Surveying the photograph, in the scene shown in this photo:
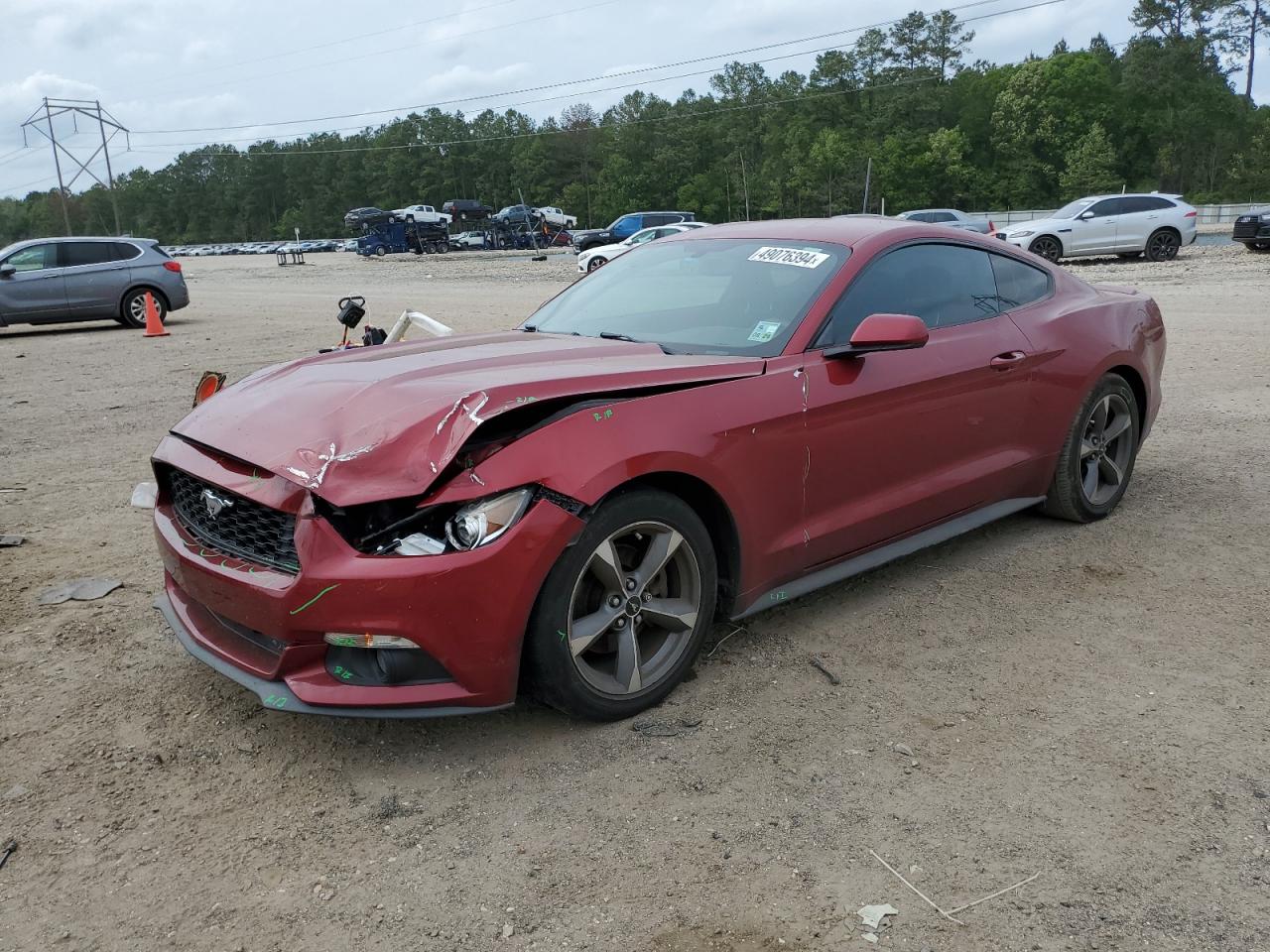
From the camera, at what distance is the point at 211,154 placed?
5802 inches

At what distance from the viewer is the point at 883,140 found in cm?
8931

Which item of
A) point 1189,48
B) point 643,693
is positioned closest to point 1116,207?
point 643,693

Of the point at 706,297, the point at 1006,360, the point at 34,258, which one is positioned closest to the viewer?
the point at 706,297

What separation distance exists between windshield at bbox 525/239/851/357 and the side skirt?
33.5 inches

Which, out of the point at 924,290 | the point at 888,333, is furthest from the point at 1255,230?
the point at 888,333

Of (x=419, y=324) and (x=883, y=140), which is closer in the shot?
(x=419, y=324)

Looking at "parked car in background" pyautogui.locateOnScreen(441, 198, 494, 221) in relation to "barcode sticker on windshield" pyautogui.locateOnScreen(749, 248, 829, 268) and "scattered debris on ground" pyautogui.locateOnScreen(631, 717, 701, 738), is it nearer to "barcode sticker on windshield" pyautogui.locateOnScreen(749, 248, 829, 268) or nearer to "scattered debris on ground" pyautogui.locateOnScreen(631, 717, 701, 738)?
"barcode sticker on windshield" pyautogui.locateOnScreen(749, 248, 829, 268)

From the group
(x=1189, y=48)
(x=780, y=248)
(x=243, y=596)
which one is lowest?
(x=243, y=596)

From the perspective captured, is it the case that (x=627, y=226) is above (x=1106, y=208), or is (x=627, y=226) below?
above

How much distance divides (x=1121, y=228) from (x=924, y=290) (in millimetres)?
21835

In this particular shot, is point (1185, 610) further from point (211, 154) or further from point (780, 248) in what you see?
point (211, 154)

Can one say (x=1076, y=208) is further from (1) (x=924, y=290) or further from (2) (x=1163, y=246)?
(1) (x=924, y=290)

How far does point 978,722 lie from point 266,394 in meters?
2.54

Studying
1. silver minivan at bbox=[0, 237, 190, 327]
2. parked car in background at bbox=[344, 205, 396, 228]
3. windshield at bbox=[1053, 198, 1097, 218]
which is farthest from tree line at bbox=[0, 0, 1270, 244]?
silver minivan at bbox=[0, 237, 190, 327]
